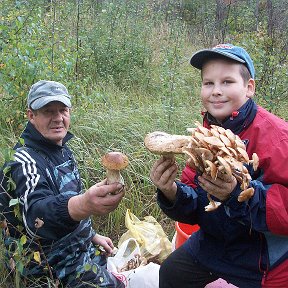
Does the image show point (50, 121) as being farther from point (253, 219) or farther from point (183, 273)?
point (253, 219)

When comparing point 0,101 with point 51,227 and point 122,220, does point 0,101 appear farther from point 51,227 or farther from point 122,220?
point 51,227

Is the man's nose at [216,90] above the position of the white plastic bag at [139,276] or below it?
above

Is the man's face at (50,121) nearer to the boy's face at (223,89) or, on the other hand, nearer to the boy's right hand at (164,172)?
the boy's right hand at (164,172)

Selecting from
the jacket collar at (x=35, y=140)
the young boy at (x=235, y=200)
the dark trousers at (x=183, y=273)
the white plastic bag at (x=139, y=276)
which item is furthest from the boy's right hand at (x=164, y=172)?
the white plastic bag at (x=139, y=276)

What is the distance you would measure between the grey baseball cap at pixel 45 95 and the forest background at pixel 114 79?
0.32 metres

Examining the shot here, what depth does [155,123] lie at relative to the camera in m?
4.42

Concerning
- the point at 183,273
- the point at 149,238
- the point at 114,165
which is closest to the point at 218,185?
the point at 114,165

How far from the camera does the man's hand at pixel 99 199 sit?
187cm

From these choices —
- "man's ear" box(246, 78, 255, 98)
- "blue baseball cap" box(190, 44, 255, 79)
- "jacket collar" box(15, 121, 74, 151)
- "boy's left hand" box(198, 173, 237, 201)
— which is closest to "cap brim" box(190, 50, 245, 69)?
"blue baseball cap" box(190, 44, 255, 79)

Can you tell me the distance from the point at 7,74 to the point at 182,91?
92.0 inches

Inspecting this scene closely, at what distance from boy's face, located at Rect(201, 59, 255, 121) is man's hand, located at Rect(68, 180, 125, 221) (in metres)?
0.63

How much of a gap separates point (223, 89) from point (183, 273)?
106 centimetres

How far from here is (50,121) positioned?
8.09ft

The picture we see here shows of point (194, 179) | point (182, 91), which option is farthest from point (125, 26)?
point (194, 179)
